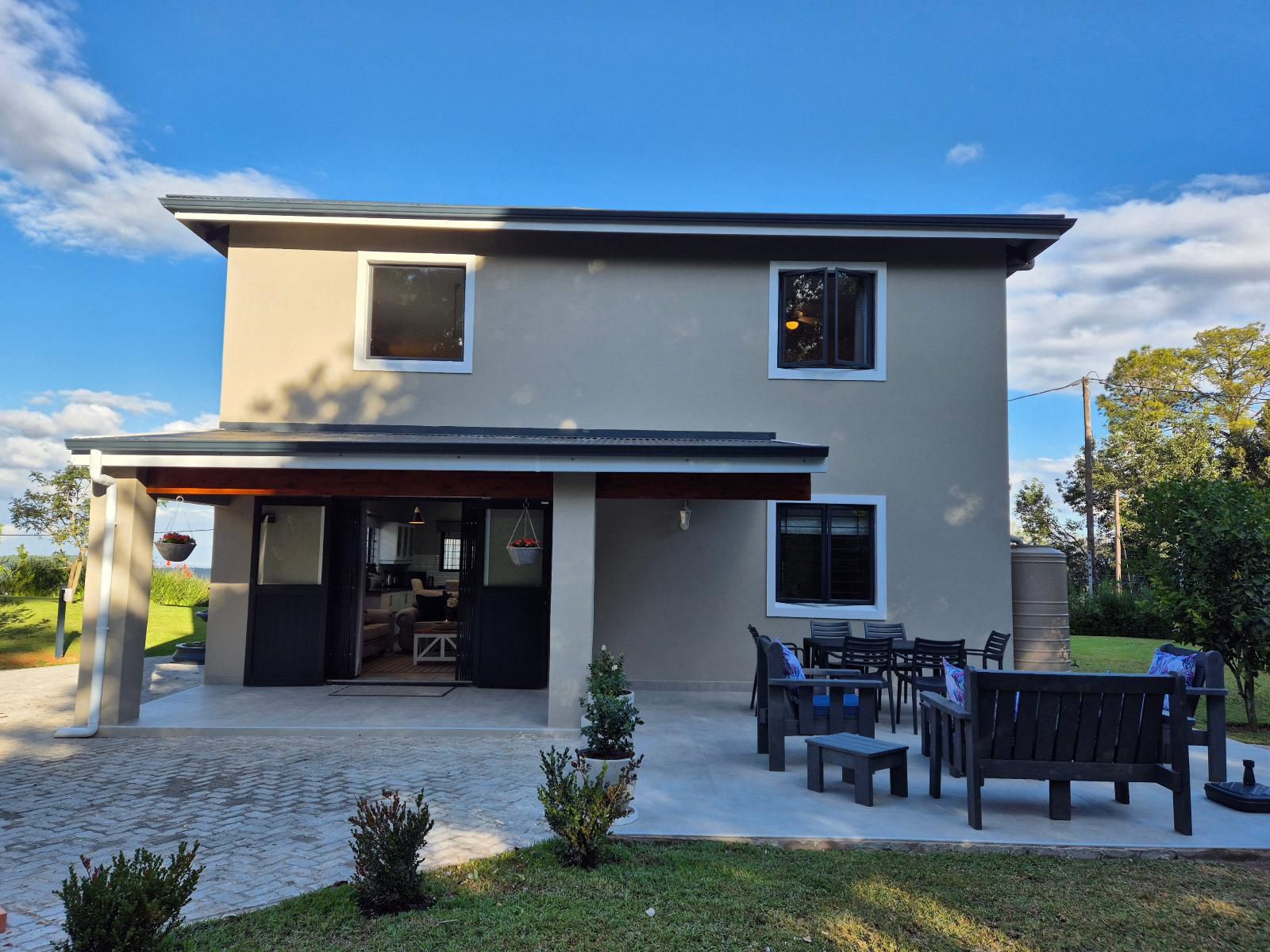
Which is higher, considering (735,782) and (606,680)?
(606,680)

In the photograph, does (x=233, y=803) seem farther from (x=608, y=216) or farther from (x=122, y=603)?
(x=608, y=216)

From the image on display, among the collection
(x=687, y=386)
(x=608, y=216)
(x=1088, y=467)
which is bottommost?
(x=687, y=386)

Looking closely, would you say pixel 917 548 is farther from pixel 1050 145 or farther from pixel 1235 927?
pixel 1050 145

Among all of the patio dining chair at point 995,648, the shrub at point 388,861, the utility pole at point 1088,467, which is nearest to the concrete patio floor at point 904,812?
the shrub at point 388,861

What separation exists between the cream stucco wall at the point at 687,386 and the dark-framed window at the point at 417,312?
28 cm

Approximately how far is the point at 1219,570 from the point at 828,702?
5060 mm

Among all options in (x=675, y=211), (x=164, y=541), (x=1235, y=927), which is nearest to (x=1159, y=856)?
(x=1235, y=927)

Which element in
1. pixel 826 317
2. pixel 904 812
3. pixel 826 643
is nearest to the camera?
pixel 904 812

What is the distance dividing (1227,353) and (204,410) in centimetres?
3615

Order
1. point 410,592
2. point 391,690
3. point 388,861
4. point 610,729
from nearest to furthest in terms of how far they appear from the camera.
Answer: point 388,861
point 610,729
point 391,690
point 410,592

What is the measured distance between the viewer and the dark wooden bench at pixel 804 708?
21.8 feet

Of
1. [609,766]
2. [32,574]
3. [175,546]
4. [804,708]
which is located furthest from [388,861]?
[32,574]

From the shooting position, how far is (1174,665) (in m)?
6.88

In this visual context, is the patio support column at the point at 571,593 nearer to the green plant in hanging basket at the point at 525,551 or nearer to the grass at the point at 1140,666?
the green plant in hanging basket at the point at 525,551
